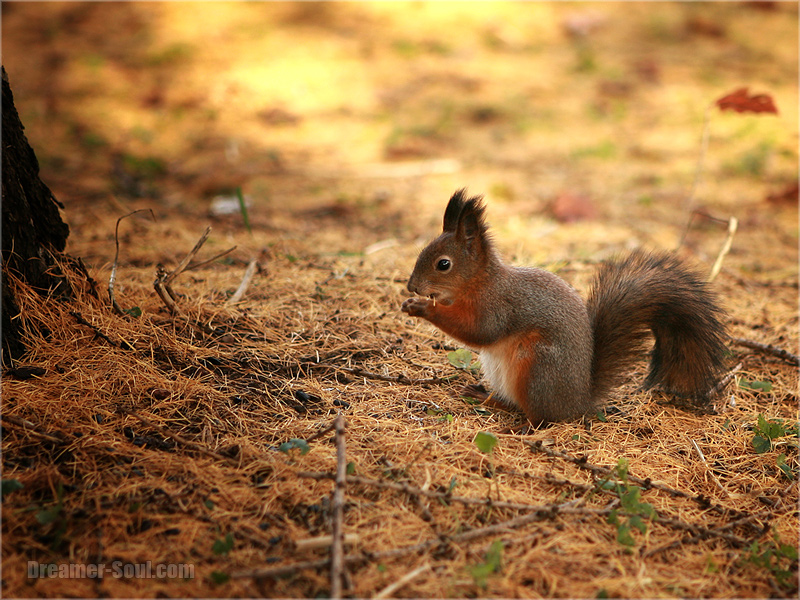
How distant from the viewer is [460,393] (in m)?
2.74

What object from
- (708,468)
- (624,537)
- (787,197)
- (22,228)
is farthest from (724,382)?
(787,197)

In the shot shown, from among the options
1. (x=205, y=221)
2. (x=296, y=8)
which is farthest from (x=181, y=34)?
(x=205, y=221)

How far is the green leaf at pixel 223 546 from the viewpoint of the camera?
1604 mm

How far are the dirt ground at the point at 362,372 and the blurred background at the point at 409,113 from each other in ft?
0.17

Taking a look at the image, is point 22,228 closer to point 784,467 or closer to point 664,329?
point 664,329

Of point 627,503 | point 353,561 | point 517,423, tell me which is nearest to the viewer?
point 353,561

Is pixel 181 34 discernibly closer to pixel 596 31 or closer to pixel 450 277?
pixel 596 31

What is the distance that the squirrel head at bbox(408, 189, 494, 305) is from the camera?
2.61 metres

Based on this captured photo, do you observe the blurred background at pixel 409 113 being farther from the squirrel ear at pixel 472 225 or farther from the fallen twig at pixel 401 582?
the fallen twig at pixel 401 582

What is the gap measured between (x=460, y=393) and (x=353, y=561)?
1237 millimetres

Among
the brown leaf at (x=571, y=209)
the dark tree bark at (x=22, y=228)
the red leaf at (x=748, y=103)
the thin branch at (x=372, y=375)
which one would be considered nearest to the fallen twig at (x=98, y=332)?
the dark tree bark at (x=22, y=228)

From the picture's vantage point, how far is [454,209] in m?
2.61

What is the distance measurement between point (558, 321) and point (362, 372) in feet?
2.91

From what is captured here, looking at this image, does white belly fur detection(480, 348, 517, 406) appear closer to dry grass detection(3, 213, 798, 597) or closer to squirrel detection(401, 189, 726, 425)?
squirrel detection(401, 189, 726, 425)
